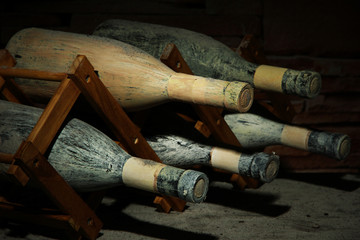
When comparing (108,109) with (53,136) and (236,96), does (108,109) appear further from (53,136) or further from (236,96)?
(236,96)

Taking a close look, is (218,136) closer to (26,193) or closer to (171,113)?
(171,113)

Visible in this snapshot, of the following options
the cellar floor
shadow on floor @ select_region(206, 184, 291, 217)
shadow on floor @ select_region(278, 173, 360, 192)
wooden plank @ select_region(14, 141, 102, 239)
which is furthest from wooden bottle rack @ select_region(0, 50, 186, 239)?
shadow on floor @ select_region(278, 173, 360, 192)

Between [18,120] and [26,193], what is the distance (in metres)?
0.37

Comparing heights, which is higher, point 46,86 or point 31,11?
point 31,11

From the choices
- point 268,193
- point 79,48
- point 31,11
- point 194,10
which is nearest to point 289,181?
point 268,193

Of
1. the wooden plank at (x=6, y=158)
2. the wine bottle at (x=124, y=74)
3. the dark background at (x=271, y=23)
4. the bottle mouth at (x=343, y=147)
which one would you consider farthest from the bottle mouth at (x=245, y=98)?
the dark background at (x=271, y=23)

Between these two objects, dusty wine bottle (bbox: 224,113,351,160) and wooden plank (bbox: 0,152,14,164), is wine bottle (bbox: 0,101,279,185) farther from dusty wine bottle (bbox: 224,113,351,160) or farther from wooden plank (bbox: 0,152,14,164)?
dusty wine bottle (bbox: 224,113,351,160)

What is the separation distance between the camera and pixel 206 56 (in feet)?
5.11

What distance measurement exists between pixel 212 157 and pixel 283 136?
0.97ft

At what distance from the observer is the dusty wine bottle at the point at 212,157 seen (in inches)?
53.5

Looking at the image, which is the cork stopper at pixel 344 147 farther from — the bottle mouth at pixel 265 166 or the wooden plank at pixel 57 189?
the wooden plank at pixel 57 189

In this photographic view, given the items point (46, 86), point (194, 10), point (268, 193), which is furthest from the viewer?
point (194, 10)

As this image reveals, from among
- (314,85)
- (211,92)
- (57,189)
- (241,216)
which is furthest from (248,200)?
(57,189)

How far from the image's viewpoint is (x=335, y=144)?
1.52 metres
